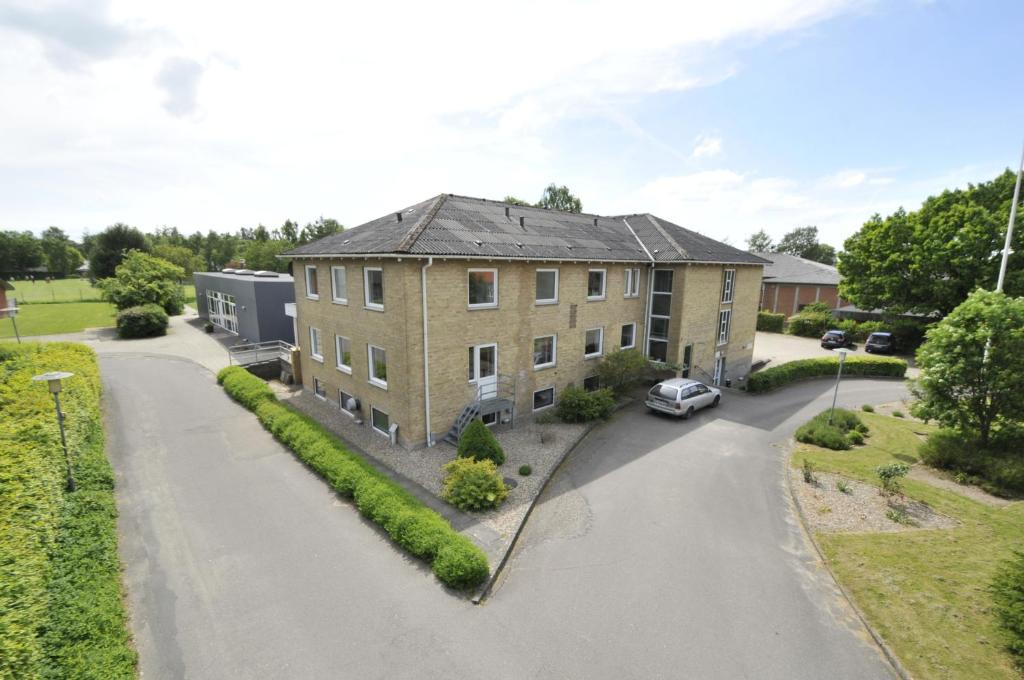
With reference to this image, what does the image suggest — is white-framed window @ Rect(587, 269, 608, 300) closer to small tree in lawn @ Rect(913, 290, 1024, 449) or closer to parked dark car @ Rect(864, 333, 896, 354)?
small tree in lawn @ Rect(913, 290, 1024, 449)

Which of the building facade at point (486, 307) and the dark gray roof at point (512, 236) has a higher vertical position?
the dark gray roof at point (512, 236)

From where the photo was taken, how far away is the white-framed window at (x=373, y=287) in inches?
572

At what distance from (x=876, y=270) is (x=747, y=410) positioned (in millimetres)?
25952

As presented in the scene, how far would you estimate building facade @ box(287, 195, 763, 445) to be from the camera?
555 inches

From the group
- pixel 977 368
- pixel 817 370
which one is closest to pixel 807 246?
pixel 817 370

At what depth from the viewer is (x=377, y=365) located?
51.3 feet

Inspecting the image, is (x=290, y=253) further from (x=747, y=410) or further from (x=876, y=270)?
(x=876, y=270)

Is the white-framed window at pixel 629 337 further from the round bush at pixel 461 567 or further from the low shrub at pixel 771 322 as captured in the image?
the low shrub at pixel 771 322

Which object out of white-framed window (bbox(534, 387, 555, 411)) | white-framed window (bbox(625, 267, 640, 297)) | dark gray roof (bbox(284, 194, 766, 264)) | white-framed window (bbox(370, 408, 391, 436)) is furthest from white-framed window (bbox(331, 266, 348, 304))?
white-framed window (bbox(625, 267, 640, 297))

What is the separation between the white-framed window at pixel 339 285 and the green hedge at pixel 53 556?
26.7 ft

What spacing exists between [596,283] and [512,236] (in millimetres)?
4797

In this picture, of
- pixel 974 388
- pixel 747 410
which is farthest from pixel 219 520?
pixel 974 388

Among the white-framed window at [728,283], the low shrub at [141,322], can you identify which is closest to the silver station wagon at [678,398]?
the white-framed window at [728,283]

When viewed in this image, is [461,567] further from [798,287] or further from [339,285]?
[798,287]
